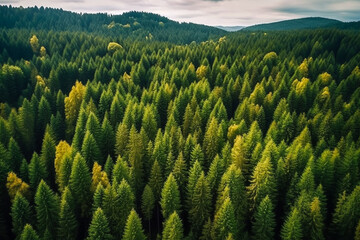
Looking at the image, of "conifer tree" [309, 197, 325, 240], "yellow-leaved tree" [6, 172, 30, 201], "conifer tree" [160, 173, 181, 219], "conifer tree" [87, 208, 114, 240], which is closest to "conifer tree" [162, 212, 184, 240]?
"conifer tree" [160, 173, 181, 219]

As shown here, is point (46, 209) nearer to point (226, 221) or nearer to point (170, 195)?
point (170, 195)

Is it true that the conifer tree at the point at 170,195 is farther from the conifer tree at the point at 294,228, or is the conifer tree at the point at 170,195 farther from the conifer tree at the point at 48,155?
the conifer tree at the point at 48,155

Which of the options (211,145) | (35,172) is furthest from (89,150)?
(211,145)

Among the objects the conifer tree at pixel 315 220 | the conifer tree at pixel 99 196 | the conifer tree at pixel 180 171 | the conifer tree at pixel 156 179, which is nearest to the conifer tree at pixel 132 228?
the conifer tree at pixel 99 196

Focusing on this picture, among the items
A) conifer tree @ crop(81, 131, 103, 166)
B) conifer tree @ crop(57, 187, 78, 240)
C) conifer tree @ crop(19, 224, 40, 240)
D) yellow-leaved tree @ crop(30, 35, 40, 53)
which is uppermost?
yellow-leaved tree @ crop(30, 35, 40, 53)

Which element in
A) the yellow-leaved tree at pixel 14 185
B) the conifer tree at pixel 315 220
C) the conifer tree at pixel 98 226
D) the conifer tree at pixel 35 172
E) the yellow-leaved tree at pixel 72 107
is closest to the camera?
the conifer tree at pixel 98 226

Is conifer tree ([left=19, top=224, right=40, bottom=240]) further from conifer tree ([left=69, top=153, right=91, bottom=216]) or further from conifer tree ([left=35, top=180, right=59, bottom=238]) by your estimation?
conifer tree ([left=69, top=153, right=91, bottom=216])

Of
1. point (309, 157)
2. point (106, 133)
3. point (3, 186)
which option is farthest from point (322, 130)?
point (3, 186)
